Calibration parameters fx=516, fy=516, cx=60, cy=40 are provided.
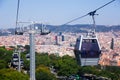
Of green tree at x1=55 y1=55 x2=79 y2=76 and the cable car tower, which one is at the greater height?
the cable car tower

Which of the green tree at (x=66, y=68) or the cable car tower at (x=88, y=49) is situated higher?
the cable car tower at (x=88, y=49)

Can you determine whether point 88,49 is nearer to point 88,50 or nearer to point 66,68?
point 88,50

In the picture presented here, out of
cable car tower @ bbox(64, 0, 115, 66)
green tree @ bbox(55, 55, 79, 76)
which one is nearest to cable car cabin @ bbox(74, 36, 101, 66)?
→ cable car tower @ bbox(64, 0, 115, 66)

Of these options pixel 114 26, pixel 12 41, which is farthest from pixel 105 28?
pixel 12 41

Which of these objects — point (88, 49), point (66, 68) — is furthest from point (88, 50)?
point (66, 68)

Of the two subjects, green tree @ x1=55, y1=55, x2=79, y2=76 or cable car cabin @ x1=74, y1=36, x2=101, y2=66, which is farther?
green tree @ x1=55, y1=55, x2=79, y2=76

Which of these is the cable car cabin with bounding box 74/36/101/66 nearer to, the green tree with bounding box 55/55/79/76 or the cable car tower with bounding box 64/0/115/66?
the cable car tower with bounding box 64/0/115/66

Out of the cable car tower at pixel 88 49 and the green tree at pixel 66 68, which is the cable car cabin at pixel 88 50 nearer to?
the cable car tower at pixel 88 49

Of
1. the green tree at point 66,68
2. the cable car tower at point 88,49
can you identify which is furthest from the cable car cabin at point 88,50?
the green tree at point 66,68
